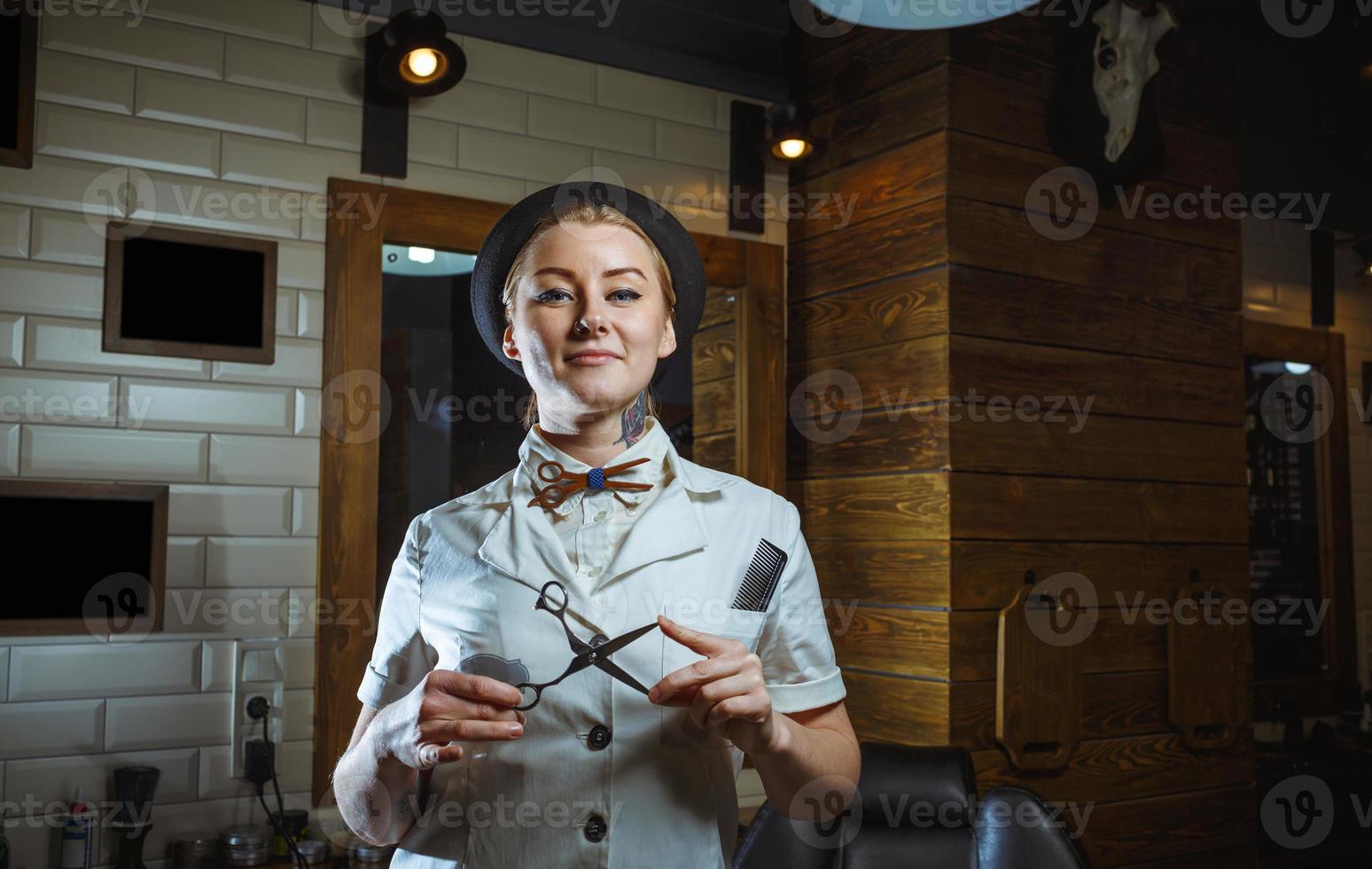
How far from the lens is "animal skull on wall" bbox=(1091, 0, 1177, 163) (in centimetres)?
307

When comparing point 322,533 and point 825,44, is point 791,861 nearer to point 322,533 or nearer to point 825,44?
point 322,533

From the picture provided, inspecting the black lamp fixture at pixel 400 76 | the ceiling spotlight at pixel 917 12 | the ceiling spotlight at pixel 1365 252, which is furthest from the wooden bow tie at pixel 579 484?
the ceiling spotlight at pixel 1365 252

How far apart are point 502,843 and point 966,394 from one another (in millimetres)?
2044

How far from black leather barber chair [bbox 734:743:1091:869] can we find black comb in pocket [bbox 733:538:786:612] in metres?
1.03

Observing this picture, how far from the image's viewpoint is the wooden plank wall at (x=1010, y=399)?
290 cm

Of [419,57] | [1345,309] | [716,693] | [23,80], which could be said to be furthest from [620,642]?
[1345,309]

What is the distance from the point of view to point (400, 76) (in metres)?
2.90

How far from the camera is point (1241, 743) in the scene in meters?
3.36

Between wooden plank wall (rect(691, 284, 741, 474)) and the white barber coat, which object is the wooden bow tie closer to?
the white barber coat

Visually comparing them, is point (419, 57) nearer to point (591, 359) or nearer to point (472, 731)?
point (591, 359)

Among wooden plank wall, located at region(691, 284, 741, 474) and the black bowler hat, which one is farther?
wooden plank wall, located at region(691, 284, 741, 474)

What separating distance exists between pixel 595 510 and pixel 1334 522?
446 cm

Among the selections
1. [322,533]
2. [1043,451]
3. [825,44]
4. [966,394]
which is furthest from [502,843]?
[825,44]

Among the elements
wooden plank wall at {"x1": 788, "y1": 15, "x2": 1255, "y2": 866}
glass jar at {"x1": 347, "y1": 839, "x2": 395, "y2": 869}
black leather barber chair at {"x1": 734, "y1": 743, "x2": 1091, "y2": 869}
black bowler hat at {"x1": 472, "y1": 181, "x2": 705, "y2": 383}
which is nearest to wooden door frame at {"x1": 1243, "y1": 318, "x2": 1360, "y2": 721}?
wooden plank wall at {"x1": 788, "y1": 15, "x2": 1255, "y2": 866}
